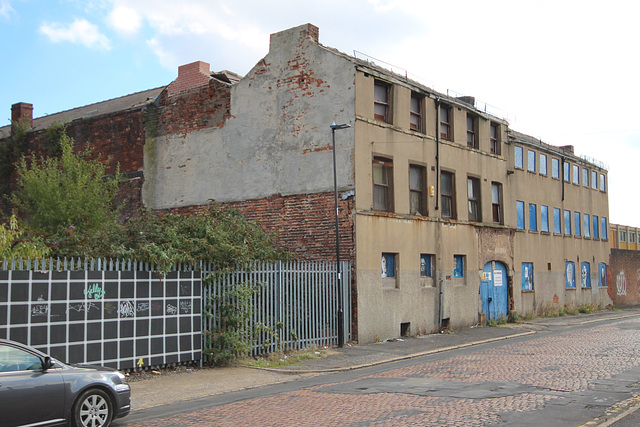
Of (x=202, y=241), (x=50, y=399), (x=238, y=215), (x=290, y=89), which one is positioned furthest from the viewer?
(x=290, y=89)

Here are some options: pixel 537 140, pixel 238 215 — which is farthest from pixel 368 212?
pixel 537 140

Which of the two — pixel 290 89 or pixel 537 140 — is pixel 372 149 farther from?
pixel 537 140

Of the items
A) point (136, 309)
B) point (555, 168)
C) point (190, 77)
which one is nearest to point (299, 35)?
point (190, 77)

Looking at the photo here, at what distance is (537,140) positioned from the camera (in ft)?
111

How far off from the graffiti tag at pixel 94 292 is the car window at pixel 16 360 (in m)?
4.40

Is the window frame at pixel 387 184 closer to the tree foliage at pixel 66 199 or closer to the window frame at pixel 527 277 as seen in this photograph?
the tree foliage at pixel 66 199

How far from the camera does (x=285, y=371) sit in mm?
14195

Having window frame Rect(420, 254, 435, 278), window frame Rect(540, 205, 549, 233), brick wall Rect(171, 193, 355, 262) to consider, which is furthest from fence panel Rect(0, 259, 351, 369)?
window frame Rect(540, 205, 549, 233)

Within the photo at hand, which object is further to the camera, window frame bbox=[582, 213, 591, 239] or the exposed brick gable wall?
window frame bbox=[582, 213, 591, 239]

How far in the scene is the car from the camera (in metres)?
7.60

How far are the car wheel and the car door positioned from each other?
23 centimetres

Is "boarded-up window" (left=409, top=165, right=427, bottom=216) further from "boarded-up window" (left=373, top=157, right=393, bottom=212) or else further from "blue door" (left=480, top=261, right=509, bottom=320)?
"blue door" (left=480, top=261, right=509, bottom=320)

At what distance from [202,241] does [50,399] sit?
7.30m

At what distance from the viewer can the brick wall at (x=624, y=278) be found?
39.5 meters
